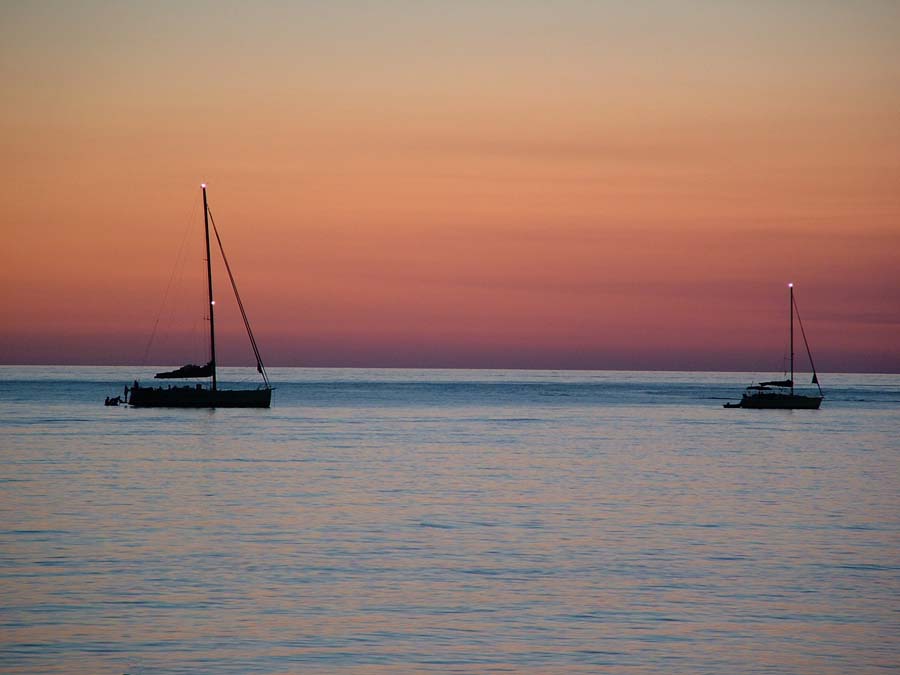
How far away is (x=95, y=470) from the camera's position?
46.6 metres

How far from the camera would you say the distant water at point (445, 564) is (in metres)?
17.8

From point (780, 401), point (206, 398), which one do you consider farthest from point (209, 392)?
point (780, 401)

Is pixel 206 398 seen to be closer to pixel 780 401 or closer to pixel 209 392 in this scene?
pixel 209 392

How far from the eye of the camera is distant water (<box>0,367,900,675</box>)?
17.8 m

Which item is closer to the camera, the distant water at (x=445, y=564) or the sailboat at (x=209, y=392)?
the distant water at (x=445, y=564)

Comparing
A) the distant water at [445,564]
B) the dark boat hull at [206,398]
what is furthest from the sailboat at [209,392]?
the distant water at [445,564]

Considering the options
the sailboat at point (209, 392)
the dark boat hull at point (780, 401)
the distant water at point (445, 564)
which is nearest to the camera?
the distant water at point (445, 564)

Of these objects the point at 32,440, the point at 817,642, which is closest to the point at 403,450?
the point at 32,440

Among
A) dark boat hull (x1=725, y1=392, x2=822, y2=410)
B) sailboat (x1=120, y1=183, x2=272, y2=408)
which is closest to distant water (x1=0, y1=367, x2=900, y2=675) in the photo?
sailboat (x1=120, y1=183, x2=272, y2=408)

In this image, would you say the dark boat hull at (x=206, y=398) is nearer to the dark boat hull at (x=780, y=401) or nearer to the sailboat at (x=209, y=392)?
the sailboat at (x=209, y=392)

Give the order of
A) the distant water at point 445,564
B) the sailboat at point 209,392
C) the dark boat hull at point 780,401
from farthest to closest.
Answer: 1. the dark boat hull at point 780,401
2. the sailboat at point 209,392
3. the distant water at point 445,564

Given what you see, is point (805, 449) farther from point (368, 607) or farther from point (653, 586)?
point (368, 607)

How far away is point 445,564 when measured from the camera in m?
25.1

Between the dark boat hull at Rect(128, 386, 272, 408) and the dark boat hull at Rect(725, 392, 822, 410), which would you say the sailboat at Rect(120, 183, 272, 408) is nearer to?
the dark boat hull at Rect(128, 386, 272, 408)
